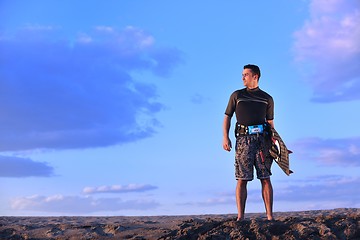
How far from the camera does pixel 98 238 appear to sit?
7.21m

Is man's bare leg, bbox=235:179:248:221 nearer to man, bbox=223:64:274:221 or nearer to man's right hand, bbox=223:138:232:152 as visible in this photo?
man, bbox=223:64:274:221

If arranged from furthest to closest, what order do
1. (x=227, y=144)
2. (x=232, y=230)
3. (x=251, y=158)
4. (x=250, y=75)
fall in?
1. (x=250, y=75)
2. (x=227, y=144)
3. (x=251, y=158)
4. (x=232, y=230)

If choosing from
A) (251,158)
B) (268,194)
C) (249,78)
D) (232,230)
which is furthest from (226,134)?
Result: (232,230)

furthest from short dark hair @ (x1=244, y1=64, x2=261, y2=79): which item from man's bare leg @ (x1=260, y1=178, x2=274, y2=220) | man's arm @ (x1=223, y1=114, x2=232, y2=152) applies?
man's bare leg @ (x1=260, y1=178, x2=274, y2=220)

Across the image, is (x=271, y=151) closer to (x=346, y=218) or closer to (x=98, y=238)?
(x=346, y=218)

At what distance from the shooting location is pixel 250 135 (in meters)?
7.45

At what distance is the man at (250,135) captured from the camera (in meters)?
7.36

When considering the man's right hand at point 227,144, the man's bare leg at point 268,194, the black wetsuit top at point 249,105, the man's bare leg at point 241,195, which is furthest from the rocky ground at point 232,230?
the black wetsuit top at point 249,105

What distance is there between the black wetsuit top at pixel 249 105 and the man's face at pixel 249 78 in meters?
0.09

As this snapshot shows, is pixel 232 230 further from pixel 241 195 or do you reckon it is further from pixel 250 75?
pixel 250 75

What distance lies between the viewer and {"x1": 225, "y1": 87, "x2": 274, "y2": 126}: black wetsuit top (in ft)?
24.7

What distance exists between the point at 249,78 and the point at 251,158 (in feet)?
3.86

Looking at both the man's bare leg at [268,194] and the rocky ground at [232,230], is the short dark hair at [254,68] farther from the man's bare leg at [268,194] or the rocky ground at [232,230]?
the rocky ground at [232,230]

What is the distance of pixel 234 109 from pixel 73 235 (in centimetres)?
295
